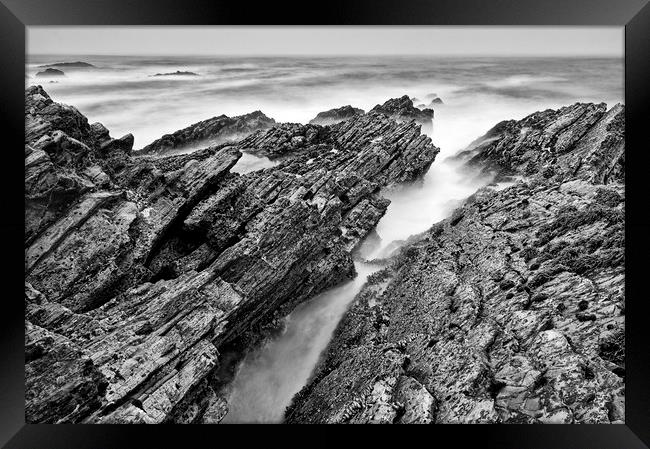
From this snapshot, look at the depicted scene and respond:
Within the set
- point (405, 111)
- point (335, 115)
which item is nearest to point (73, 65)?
point (335, 115)

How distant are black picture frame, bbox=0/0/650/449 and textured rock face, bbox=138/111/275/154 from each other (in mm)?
2237

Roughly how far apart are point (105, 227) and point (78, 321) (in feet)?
7.34

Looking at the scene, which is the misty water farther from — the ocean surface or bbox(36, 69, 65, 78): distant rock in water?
bbox(36, 69, 65, 78): distant rock in water

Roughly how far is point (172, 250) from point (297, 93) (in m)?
5.19

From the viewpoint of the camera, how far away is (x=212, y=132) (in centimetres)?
969

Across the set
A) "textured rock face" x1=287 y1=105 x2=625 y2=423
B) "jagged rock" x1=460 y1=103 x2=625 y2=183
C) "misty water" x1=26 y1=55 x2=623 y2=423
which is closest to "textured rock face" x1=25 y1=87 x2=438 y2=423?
"misty water" x1=26 y1=55 x2=623 y2=423

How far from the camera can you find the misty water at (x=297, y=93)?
8992 millimetres

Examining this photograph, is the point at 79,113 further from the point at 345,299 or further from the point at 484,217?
the point at 484,217

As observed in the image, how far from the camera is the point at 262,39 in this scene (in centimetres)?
904

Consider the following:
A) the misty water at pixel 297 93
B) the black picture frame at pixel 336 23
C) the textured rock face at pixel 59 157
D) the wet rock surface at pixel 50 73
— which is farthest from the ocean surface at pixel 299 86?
the black picture frame at pixel 336 23

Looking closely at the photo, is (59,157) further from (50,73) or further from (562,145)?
(562,145)

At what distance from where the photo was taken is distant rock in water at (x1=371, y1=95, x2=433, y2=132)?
9764 mm

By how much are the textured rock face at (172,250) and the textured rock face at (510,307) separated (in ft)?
6.07
